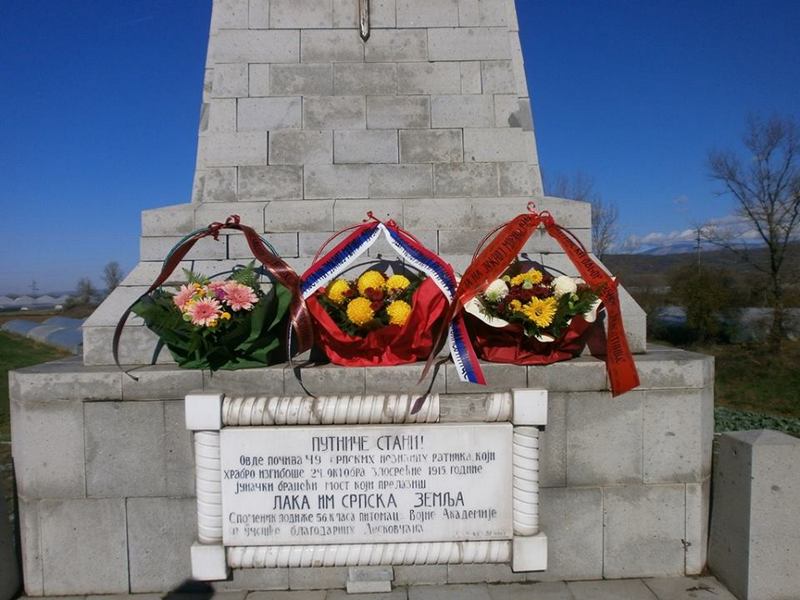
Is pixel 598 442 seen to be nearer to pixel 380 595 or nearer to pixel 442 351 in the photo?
pixel 442 351

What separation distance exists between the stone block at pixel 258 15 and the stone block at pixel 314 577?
448 cm

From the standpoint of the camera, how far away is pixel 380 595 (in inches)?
159

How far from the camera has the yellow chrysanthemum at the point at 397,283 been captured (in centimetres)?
436

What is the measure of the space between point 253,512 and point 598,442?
2326 millimetres

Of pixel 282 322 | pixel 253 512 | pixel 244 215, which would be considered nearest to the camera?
pixel 253 512

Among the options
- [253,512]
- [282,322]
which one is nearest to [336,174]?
[282,322]

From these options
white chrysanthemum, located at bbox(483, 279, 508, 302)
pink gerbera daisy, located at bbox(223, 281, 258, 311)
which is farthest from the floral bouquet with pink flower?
white chrysanthemum, located at bbox(483, 279, 508, 302)

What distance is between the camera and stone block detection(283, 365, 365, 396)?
414cm

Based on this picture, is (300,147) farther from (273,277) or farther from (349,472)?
(349,472)

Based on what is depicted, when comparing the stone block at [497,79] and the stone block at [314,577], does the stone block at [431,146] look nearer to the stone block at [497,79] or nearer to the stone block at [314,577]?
the stone block at [497,79]

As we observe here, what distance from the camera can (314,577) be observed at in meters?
4.16

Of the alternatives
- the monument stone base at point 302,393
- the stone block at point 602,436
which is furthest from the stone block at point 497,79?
the stone block at point 602,436

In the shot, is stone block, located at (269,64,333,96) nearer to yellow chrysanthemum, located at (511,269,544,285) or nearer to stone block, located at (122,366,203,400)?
yellow chrysanthemum, located at (511,269,544,285)

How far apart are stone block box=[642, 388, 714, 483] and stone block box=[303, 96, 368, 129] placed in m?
3.23
